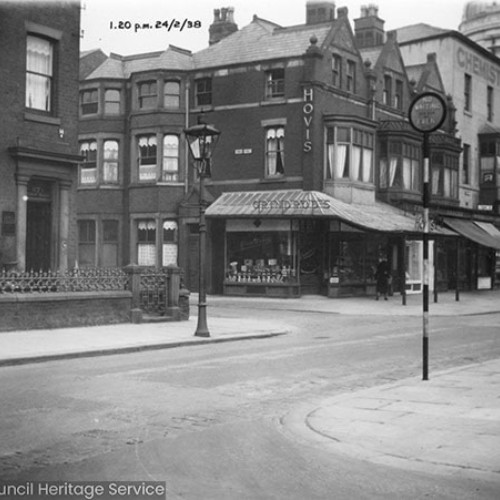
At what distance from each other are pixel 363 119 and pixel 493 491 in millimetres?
29641

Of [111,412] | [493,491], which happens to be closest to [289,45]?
[111,412]

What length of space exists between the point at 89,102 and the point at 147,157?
14.4 feet

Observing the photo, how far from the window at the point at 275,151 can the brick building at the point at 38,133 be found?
12.9 m

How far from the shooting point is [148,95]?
3625 cm

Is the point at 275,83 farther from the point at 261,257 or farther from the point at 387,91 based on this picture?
the point at 261,257

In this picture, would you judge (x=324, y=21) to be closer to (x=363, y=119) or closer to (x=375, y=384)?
(x=363, y=119)

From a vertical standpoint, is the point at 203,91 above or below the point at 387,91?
below

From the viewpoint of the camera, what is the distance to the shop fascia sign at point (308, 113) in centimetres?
3253

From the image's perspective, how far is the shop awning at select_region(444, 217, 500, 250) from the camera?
3809cm

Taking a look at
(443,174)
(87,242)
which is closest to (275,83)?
(443,174)

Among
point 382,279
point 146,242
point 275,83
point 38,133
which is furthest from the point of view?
point 146,242

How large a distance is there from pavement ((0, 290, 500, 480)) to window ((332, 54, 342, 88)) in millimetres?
19411

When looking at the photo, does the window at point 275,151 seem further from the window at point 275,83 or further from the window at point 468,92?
the window at point 468,92

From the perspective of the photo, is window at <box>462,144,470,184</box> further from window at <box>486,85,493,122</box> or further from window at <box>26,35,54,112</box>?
window at <box>26,35,54,112</box>
